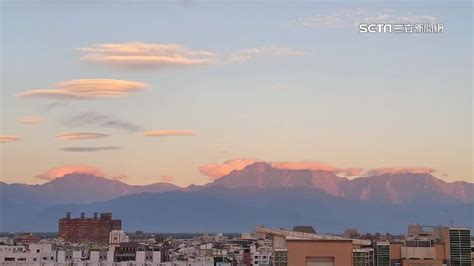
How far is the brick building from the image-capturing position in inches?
314

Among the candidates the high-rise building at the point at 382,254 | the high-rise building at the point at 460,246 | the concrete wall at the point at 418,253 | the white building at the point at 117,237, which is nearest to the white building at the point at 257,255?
the high-rise building at the point at 382,254

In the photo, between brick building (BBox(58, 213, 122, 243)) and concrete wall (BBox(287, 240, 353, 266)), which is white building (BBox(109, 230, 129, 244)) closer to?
brick building (BBox(58, 213, 122, 243))

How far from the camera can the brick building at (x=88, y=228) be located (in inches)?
314

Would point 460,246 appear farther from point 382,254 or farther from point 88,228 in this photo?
point 88,228

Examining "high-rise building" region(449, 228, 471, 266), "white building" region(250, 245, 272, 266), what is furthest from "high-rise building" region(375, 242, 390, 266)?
"white building" region(250, 245, 272, 266)

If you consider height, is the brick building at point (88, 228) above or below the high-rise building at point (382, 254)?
above

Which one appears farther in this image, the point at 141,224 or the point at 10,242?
the point at 141,224

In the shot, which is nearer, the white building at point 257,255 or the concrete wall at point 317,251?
the concrete wall at point 317,251

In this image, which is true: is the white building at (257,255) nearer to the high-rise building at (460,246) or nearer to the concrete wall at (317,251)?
the high-rise building at (460,246)

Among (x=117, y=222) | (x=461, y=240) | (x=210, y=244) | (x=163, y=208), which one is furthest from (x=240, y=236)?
(x=461, y=240)

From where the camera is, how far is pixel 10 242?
536cm

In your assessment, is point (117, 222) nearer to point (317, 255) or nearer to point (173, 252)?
point (173, 252)

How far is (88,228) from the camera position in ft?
29.6

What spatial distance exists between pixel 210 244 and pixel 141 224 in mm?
1113
